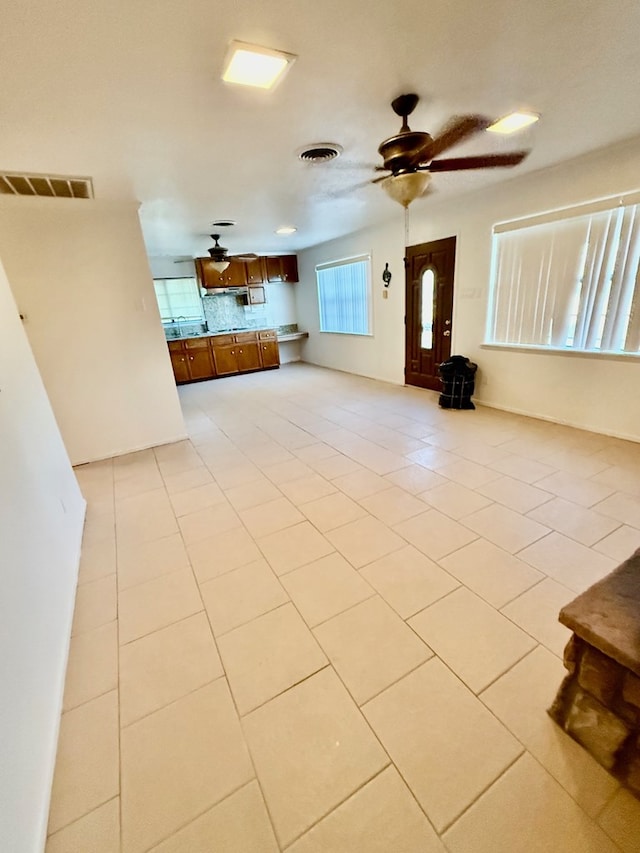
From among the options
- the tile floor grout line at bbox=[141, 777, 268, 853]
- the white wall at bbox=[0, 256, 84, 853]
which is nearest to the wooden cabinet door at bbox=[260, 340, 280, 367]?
the white wall at bbox=[0, 256, 84, 853]

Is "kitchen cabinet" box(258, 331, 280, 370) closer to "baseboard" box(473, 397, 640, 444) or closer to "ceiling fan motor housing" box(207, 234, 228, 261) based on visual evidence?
"ceiling fan motor housing" box(207, 234, 228, 261)

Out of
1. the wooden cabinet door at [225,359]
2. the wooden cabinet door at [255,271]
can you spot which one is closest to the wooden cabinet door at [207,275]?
the wooden cabinet door at [255,271]

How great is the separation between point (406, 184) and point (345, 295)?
4612mm

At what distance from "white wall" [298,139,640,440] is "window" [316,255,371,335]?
0.24 meters

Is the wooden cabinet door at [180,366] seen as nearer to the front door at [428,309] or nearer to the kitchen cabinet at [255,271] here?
the kitchen cabinet at [255,271]

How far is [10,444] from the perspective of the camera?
1.61 metres

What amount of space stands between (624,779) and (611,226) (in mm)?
3623

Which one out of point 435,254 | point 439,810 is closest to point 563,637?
point 439,810

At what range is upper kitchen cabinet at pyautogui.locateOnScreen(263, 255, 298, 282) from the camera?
7.28 meters

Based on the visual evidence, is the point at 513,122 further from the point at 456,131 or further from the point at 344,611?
the point at 344,611

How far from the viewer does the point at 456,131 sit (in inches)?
68.6

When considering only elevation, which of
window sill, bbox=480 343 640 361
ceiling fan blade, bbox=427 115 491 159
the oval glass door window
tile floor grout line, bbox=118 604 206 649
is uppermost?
ceiling fan blade, bbox=427 115 491 159

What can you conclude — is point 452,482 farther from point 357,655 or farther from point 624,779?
point 624,779

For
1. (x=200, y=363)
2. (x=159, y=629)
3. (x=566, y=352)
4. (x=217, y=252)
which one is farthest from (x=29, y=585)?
(x=200, y=363)
